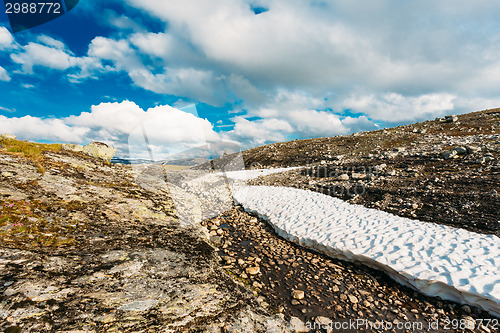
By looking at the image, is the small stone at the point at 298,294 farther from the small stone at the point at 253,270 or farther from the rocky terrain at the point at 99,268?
the small stone at the point at 253,270

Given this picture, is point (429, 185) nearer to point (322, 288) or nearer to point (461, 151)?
point (461, 151)

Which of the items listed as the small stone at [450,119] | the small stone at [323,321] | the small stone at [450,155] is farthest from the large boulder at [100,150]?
the small stone at [450,119]

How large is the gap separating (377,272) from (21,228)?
12.8 meters

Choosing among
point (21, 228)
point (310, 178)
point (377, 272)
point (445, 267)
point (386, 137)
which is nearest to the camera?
point (21, 228)

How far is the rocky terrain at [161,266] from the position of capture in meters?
4.62

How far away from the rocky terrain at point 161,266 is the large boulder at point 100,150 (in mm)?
7214

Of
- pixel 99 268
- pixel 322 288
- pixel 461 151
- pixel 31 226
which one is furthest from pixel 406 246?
pixel 461 151

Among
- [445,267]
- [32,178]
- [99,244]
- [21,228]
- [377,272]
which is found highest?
[32,178]

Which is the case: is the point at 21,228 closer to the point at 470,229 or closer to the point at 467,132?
the point at 470,229

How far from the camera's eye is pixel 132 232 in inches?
328

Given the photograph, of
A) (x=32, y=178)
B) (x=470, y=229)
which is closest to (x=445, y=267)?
(x=470, y=229)

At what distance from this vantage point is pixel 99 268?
5.75 metres

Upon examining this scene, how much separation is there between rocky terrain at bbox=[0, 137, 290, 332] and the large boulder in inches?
420

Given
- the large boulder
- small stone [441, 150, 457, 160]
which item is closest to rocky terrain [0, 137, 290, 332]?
the large boulder
